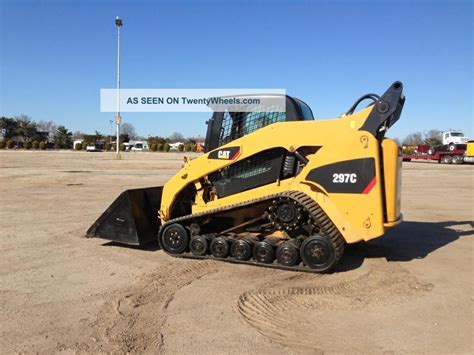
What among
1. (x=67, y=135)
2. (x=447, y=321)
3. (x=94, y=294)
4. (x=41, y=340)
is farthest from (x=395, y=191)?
(x=67, y=135)

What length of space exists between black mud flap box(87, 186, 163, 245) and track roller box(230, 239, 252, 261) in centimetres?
157

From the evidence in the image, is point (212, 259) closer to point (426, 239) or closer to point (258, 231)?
point (258, 231)

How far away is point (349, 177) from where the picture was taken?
16.2 ft

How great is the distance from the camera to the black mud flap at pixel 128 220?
610 cm

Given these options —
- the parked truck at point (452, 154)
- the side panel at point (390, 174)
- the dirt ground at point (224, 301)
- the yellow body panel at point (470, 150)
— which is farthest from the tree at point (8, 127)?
the side panel at point (390, 174)

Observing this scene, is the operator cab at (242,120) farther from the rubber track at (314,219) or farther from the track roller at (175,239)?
the track roller at (175,239)

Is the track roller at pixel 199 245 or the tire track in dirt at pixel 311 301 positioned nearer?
the tire track in dirt at pixel 311 301

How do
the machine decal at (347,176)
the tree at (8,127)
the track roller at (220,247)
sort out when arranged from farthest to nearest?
1. the tree at (8,127)
2. the track roller at (220,247)
3. the machine decal at (347,176)

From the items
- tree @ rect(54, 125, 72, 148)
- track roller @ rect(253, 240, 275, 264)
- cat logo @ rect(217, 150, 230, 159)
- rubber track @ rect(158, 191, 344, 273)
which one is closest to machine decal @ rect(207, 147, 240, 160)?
cat logo @ rect(217, 150, 230, 159)

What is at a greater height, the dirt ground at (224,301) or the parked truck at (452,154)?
the parked truck at (452,154)

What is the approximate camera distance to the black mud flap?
6.10 meters

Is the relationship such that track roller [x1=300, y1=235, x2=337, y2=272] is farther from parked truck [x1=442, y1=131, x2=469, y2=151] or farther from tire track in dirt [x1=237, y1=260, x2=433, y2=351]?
parked truck [x1=442, y1=131, x2=469, y2=151]

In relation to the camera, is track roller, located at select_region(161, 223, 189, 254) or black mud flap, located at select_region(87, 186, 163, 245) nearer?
→ track roller, located at select_region(161, 223, 189, 254)

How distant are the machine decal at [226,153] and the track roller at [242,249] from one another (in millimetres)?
1128
